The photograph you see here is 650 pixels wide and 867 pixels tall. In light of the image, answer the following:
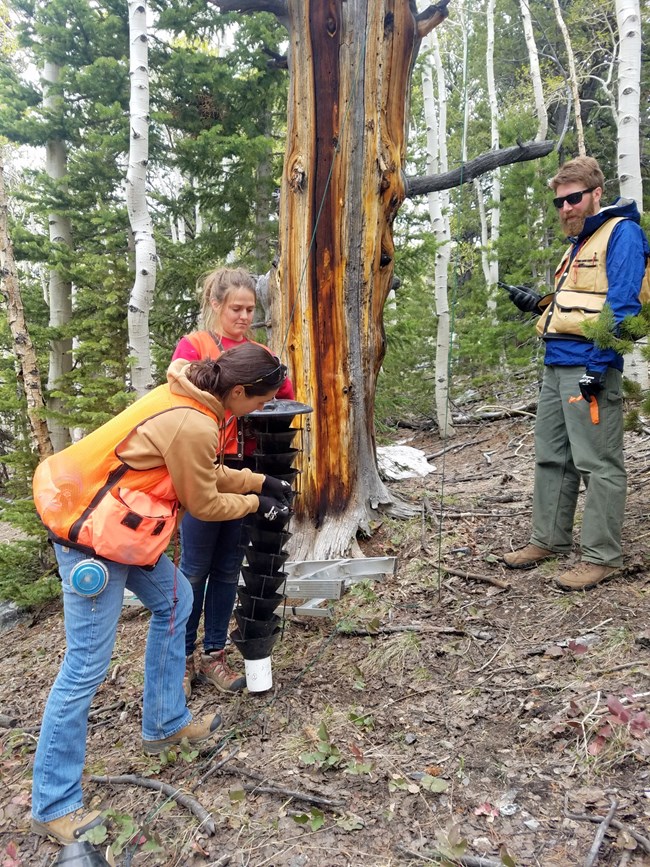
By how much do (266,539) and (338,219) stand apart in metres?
2.40

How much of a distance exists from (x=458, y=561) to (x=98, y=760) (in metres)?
2.36

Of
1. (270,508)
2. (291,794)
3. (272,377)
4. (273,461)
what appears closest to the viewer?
(291,794)

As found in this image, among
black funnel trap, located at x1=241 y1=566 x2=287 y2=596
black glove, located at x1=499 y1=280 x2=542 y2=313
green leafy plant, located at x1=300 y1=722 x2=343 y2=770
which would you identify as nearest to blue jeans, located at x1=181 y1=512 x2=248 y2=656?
black funnel trap, located at x1=241 y1=566 x2=287 y2=596

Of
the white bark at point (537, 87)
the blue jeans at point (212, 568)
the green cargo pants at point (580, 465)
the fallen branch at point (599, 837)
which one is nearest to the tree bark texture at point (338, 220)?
the blue jeans at point (212, 568)

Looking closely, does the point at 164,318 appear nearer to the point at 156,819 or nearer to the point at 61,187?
the point at 61,187

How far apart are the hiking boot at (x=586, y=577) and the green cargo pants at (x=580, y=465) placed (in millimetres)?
36

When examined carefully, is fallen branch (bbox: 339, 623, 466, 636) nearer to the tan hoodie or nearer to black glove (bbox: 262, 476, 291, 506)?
black glove (bbox: 262, 476, 291, 506)

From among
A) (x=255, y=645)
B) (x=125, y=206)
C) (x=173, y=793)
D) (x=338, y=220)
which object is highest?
(x=125, y=206)

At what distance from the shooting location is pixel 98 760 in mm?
2494

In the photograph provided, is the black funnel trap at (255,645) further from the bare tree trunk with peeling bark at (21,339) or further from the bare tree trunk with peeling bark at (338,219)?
the bare tree trunk with peeling bark at (21,339)

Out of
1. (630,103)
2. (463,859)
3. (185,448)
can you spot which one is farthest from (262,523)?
(630,103)

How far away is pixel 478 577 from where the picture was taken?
137 inches

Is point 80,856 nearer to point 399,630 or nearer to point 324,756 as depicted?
point 324,756

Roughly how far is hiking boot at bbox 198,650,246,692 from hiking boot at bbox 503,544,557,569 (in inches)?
71.1
